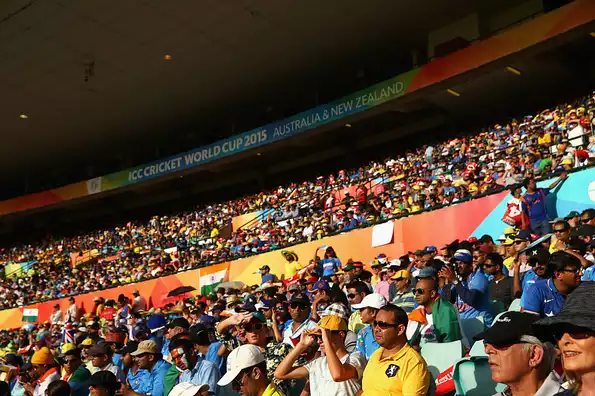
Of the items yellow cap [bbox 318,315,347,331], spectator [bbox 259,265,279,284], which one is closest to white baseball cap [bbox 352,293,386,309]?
yellow cap [bbox 318,315,347,331]

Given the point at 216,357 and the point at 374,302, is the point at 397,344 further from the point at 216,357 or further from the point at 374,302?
the point at 216,357

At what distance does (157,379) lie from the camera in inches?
246

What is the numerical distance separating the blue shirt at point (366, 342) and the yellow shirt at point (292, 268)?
8.44 metres

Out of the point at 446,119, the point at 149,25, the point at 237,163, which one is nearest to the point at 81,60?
the point at 149,25

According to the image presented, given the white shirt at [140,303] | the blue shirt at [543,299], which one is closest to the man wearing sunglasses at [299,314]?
the blue shirt at [543,299]

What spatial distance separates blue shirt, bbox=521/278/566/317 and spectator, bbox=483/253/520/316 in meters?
1.31

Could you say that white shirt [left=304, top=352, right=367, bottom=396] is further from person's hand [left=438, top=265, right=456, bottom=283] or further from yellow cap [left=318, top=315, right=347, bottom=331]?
person's hand [left=438, top=265, right=456, bottom=283]

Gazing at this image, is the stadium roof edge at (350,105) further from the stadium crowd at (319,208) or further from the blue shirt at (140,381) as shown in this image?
the blue shirt at (140,381)

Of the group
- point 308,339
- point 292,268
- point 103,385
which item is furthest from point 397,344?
point 292,268

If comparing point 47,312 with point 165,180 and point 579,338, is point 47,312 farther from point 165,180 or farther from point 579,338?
point 579,338

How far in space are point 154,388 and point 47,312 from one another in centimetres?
1732

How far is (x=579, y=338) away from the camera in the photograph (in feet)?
7.43

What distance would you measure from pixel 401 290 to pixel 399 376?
420 cm

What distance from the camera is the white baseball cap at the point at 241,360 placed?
178 inches
